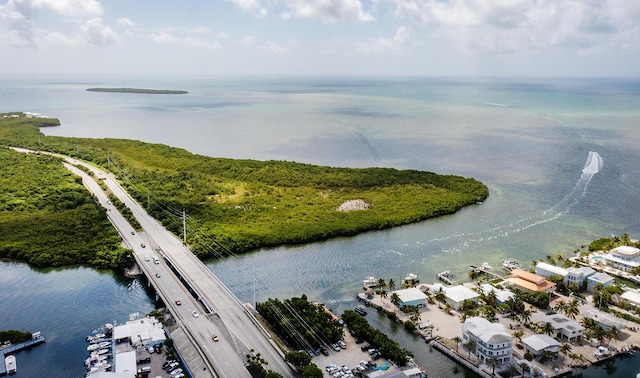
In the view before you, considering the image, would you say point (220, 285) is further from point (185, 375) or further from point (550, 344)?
point (550, 344)

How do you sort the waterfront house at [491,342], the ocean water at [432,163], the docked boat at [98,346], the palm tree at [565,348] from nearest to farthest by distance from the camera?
the waterfront house at [491,342] < the palm tree at [565,348] < the docked boat at [98,346] < the ocean water at [432,163]

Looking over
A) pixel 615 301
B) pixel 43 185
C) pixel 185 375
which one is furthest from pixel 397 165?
pixel 185 375

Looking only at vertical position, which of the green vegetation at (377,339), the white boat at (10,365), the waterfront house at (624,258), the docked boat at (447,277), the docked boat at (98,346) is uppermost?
the waterfront house at (624,258)

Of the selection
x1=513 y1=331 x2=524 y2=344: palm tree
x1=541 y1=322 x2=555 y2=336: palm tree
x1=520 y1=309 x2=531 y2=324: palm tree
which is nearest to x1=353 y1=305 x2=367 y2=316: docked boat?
x1=513 y1=331 x2=524 y2=344: palm tree

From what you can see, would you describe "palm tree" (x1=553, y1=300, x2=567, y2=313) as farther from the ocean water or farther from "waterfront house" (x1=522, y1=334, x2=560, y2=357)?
the ocean water

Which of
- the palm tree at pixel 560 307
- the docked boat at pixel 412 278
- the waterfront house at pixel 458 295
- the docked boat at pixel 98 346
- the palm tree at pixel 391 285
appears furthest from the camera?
the docked boat at pixel 412 278

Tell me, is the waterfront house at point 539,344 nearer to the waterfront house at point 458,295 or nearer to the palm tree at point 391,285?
the waterfront house at point 458,295

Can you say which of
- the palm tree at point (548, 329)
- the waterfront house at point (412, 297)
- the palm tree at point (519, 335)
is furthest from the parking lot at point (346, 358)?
the palm tree at point (548, 329)
